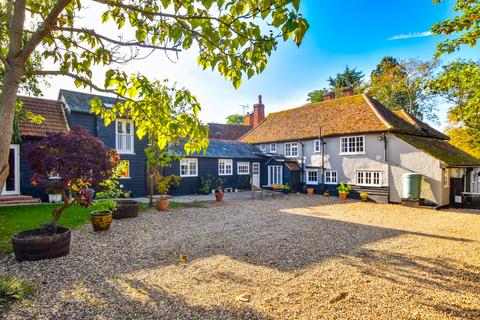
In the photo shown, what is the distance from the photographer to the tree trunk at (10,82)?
281 centimetres

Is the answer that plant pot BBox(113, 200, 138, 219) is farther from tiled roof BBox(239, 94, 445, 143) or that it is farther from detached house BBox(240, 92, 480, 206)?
tiled roof BBox(239, 94, 445, 143)

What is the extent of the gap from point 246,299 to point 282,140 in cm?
2095

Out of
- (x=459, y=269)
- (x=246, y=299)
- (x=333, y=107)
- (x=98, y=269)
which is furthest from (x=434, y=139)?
(x=98, y=269)

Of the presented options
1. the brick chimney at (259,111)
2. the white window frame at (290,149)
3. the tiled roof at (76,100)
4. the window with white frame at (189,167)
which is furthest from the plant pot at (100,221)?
the brick chimney at (259,111)

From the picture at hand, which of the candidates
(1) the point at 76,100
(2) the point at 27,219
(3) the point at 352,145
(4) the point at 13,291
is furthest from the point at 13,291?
(3) the point at 352,145

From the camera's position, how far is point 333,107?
23922 mm

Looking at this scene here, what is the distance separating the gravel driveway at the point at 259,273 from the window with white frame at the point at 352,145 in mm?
9563

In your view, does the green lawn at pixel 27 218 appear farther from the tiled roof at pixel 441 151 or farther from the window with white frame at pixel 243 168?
the tiled roof at pixel 441 151

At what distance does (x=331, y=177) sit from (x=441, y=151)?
23.7 ft

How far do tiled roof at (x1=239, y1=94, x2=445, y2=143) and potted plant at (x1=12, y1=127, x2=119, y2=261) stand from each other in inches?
675

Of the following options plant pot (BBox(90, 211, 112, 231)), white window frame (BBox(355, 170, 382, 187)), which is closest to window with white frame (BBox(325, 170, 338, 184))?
white window frame (BBox(355, 170, 382, 187))

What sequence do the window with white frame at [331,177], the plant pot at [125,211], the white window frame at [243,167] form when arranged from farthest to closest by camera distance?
the white window frame at [243,167]
the window with white frame at [331,177]
the plant pot at [125,211]

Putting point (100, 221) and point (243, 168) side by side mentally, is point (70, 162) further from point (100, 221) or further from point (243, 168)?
point (243, 168)

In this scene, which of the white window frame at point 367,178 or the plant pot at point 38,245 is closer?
the plant pot at point 38,245
